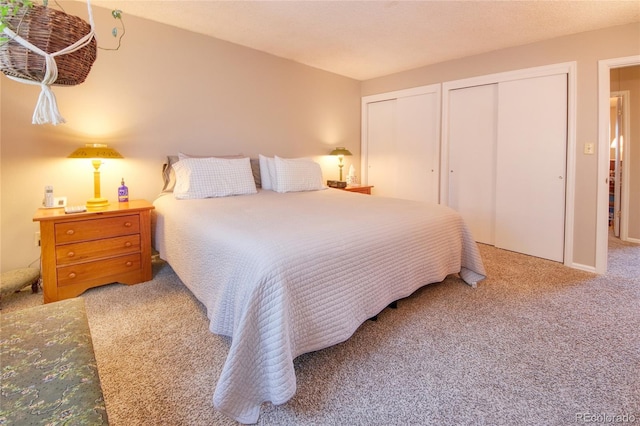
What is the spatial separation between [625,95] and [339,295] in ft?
15.7

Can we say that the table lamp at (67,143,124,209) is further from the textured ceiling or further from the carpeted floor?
the textured ceiling

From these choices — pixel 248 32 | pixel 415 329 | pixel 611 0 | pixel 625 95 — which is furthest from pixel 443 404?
pixel 625 95

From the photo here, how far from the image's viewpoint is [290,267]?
4.57 feet

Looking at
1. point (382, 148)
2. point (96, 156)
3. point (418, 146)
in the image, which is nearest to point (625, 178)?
point (418, 146)

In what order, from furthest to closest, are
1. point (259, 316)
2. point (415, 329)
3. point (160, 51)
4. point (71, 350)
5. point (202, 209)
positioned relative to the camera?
1. point (160, 51)
2. point (202, 209)
3. point (415, 329)
4. point (259, 316)
5. point (71, 350)

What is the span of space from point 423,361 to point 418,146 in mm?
3204

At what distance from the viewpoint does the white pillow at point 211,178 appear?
268 centimetres

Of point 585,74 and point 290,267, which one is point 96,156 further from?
point 585,74

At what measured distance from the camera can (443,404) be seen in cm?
135

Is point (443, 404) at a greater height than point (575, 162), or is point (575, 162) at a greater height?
point (575, 162)

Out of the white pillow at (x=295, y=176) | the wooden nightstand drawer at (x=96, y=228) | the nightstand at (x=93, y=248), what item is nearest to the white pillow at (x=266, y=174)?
the white pillow at (x=295, y=176)

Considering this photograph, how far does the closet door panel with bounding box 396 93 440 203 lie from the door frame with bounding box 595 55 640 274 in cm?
157

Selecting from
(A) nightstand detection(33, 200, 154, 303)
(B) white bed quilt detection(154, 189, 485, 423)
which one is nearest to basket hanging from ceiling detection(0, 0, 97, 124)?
(B) white bed quilt detection(154, 189, 485, 423)

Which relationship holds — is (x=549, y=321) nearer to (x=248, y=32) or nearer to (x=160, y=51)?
(x=248, y=32)
